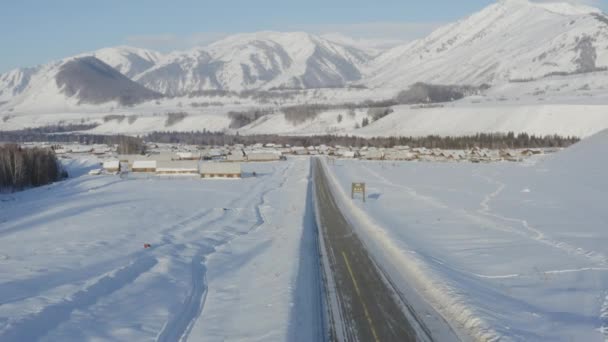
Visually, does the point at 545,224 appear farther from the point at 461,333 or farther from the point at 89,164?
the point at 89,164

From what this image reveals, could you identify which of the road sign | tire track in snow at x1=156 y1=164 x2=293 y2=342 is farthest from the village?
tire track in snow at x1=156 y1=164 x2=293 y2=342

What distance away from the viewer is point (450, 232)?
111ft

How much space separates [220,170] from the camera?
8825 cm

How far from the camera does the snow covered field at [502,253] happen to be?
1750 centimetres

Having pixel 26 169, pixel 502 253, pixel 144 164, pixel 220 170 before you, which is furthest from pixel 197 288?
pixel 26 169

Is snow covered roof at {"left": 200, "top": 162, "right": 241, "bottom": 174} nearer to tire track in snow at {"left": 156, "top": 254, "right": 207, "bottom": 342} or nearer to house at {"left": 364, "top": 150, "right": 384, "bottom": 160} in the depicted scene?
house at {"left": 364, "top": 150, "right": 384, "bottom": 160}

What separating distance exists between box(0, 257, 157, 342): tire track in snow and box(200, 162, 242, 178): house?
6307 cm

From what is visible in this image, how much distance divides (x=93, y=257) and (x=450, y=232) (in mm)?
19572

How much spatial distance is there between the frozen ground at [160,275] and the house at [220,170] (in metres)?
40.3

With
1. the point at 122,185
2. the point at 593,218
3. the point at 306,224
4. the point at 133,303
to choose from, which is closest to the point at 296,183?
the point at 122,185

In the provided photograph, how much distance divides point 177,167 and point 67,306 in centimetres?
7938

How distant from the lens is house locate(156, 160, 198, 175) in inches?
3748

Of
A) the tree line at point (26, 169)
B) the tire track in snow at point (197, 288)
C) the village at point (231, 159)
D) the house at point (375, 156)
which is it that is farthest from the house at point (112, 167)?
the tire track in snow at point (197, 288)

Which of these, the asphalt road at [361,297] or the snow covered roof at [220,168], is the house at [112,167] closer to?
the snow covered roof at [220,168]
